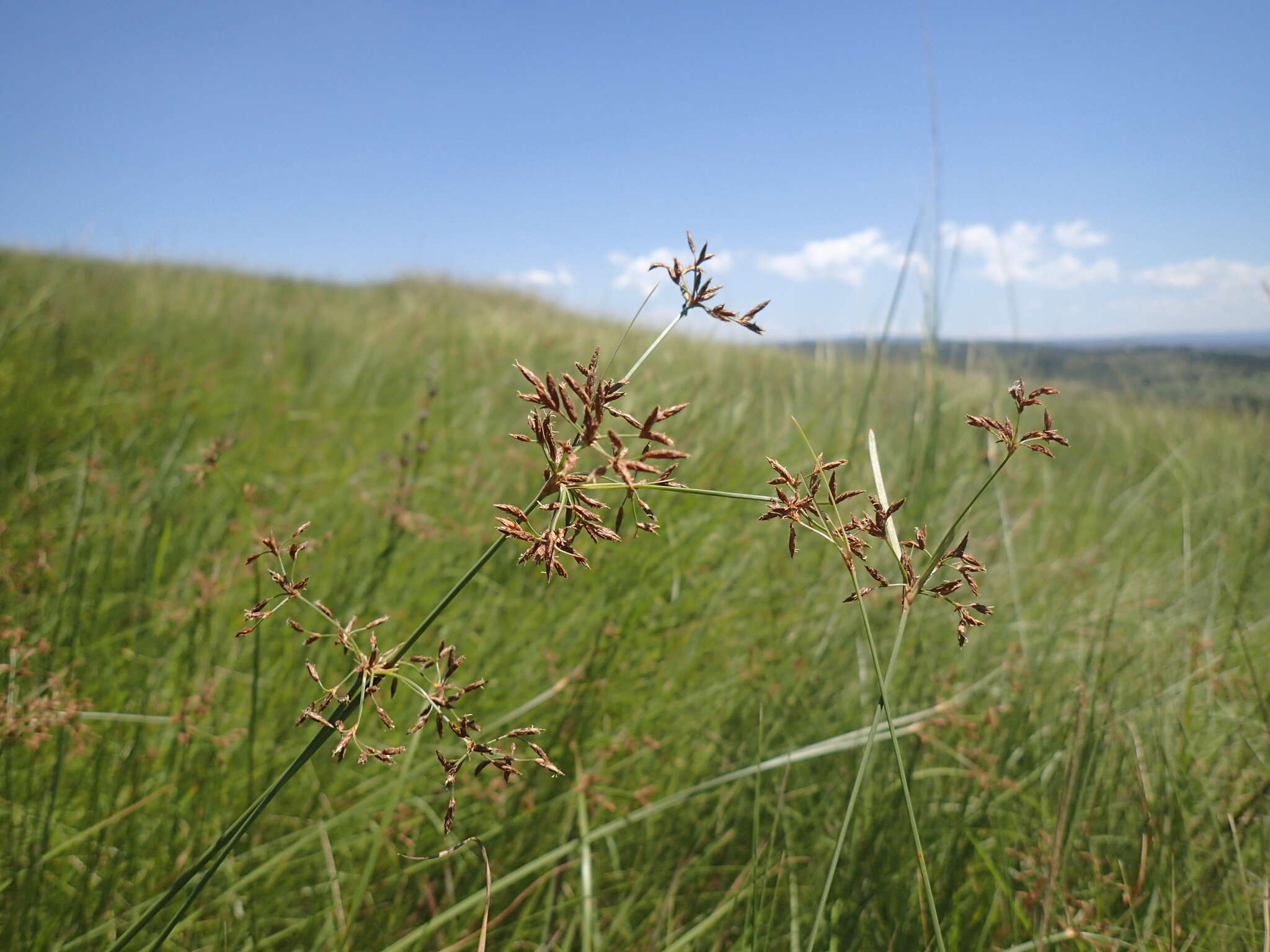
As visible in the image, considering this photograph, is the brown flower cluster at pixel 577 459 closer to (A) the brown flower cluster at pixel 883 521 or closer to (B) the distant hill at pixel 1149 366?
(A) the brown flower cluster at pixel 883 521

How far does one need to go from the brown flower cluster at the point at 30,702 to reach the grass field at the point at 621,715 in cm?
1

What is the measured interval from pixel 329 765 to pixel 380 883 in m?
0.30

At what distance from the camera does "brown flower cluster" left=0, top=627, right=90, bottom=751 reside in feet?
3.10

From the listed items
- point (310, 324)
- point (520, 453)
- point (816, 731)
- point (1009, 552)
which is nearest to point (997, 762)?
point (816, 731)

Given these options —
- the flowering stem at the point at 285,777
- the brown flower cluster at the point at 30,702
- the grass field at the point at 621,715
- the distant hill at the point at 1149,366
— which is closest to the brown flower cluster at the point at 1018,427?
Answer: the flowering stem at the point at 285,777

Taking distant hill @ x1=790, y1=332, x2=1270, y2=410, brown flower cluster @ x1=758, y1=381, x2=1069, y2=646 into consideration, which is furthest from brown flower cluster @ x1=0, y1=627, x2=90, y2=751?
distant hill @ x1=790, y1=332, x2=1270, y2=410

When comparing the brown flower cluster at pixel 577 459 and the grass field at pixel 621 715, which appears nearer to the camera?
the brown flower cluster at pixel 577 459

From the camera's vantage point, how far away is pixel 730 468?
2.69 m

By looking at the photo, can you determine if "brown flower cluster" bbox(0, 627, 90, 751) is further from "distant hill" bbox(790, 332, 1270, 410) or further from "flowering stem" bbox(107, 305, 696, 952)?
"distant hill" bbox(790, 332, 1270, 410)

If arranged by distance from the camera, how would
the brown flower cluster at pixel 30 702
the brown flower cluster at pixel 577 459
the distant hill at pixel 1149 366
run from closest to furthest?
the brown flower cluster at pixel 577 459
the brown flower cluster at pixel 30 702
the distant hill at pixel 1149 366

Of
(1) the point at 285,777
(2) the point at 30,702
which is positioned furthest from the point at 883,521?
(2) the point at 30,702

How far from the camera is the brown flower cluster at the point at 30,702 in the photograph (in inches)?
37.3

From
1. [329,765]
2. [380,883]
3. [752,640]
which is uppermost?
[752,640]

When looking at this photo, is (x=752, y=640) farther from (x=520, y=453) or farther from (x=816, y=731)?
(x=520, y=453)
